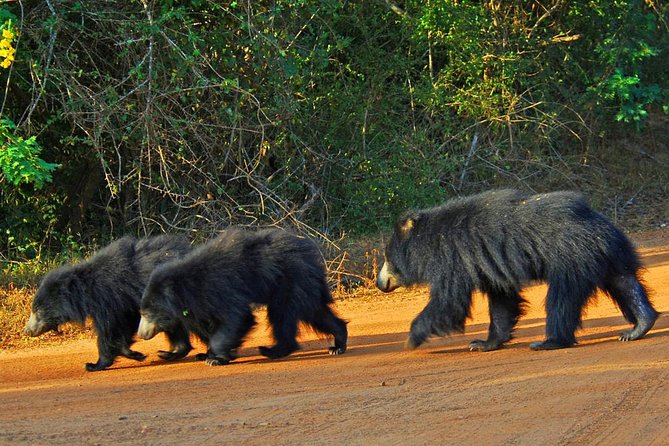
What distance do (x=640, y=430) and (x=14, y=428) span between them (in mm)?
3418

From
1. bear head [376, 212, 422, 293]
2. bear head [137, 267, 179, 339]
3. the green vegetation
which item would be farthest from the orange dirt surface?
the green vegetation

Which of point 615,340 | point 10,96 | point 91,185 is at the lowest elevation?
point 615,340

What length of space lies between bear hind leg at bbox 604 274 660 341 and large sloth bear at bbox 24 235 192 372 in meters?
3.39

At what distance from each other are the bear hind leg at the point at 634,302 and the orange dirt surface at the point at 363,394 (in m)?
0.14

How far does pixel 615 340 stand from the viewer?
8445 mm

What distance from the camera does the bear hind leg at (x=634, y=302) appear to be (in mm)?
8281

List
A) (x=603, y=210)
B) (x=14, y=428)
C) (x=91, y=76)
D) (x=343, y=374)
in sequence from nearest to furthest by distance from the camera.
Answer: (x=14, y=428) → (x=343, y=374) → (x=91, y=76) → (x=603, y=210)

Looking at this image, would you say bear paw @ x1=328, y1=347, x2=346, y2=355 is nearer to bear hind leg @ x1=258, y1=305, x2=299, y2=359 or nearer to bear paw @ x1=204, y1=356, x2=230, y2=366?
bear hind leg @ x1=258, y1=305, x2=299, y2=359

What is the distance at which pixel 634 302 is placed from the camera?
8297mm

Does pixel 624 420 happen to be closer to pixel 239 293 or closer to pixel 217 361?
pixel 239 293

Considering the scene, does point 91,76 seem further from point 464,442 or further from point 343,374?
point 464,442

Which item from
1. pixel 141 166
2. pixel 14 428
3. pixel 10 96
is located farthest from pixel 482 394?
pixel 10 96

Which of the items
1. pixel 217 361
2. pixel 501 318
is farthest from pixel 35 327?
pixel 501 318

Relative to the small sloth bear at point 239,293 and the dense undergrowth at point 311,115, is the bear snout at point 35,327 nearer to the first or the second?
the small sloth bear at point 239,293
